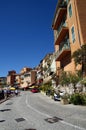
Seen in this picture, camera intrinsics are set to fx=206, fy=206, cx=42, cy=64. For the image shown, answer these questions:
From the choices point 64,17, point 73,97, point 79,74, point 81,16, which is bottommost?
point 73,97

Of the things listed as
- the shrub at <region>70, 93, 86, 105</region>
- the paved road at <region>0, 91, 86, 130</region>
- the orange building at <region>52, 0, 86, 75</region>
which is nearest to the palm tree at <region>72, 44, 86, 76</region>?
the orange building at <region>52, 0, 86, 75</region>

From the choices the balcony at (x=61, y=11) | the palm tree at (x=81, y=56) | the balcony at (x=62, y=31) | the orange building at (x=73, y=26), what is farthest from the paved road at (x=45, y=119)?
the balcony at (x=61, y=11)

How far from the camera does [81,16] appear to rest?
26125 mm

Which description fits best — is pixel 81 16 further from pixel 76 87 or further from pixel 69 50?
pixel 76 87

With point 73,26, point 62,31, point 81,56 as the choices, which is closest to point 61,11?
point 62,31

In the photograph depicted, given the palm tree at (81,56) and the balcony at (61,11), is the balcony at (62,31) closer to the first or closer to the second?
the balcony at (61,11)

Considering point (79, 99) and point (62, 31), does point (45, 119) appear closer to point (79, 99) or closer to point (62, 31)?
point (79, 99)

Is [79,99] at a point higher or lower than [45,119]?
higher

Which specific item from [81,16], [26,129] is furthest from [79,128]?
[81,16]

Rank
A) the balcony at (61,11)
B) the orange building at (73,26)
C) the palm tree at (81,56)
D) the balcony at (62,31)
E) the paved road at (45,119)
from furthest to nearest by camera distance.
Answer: the balcony at (61,11) < the balcony at (62,31) < the orange building at (73,26) < the palm tree at (81,56) < the paved road at (45,119)

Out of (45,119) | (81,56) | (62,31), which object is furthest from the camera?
(62,31)

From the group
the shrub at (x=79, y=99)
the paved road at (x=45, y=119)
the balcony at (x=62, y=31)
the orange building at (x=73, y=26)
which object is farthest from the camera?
the balcony at (x=62, y=31)

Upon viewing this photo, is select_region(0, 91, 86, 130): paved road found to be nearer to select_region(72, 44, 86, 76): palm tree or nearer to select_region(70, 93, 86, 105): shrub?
select_region(70, 93, 86, 105): shrub

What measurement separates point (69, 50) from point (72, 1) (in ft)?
21.8
